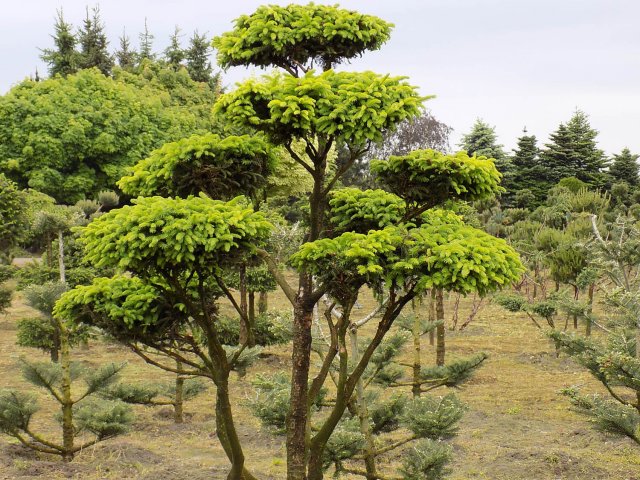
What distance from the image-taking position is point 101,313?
8.32 metres

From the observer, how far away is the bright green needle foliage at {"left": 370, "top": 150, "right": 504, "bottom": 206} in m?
7.45

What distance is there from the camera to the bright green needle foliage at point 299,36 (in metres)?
7.72

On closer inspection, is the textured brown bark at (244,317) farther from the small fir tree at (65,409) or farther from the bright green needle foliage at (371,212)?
the small fir tree at (65,409)

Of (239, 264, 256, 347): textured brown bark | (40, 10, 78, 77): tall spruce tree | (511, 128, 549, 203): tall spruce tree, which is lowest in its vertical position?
(239, 264, 256, 347): textured brown bark

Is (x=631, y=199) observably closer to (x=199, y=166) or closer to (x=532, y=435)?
(x=532, y=435)

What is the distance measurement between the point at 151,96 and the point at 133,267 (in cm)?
3997

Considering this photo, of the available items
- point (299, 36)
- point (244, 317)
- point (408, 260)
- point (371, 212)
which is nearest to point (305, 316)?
point (244, 317)

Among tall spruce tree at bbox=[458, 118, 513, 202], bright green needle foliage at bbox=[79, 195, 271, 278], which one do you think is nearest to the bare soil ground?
bright green needle foliage at bbox=[79, 195, 271, 278]

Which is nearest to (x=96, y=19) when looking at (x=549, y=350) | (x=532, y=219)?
(x=532, y=219)

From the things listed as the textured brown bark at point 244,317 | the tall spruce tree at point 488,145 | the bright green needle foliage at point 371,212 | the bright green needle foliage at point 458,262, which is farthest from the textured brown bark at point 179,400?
the tall spruce tree at point 488,145

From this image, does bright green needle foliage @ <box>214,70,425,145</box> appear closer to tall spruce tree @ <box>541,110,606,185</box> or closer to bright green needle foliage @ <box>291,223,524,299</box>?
bright green needle foliage @ <box>291,223,524,299</box>

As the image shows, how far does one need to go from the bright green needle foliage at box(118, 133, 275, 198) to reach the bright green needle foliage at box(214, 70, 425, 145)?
24.0 inches

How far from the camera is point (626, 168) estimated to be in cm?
4731

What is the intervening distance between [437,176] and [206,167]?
2658 mm
